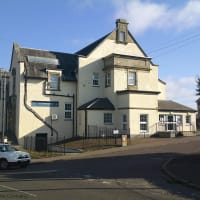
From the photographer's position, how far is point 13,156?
2206 cm

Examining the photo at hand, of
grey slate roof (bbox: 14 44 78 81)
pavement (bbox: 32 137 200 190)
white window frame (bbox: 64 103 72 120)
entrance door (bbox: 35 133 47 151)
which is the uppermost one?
grey slate roof (bbox: 14 44 78 81)

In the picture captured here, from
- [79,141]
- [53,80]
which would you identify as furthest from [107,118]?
[53,80]

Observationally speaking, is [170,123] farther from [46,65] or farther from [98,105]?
[46,65]

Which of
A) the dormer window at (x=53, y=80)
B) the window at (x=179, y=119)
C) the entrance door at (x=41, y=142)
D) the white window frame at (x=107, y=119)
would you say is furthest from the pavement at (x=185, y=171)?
the dormer window at (x=53, y=80)

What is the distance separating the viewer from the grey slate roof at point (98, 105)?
38272 millimetres

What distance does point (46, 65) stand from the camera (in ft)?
133

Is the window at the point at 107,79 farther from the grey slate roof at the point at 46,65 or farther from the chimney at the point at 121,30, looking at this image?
the chimney at the point at 121,30

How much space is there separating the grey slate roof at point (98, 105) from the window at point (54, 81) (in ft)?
11.9

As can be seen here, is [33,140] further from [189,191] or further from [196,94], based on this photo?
[196,94]

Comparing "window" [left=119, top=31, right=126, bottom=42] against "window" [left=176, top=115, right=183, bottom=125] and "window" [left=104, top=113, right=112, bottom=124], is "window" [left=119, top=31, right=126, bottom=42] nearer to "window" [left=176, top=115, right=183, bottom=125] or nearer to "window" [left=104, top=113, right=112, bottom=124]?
"window" [left=104, top=113, right=112, bottom=124]

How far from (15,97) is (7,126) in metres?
4.61

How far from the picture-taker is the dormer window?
3994cm

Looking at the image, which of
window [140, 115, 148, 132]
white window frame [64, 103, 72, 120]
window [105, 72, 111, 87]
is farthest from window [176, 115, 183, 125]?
white window frame [64, 103, 72, 120]

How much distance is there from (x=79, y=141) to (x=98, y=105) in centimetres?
498
